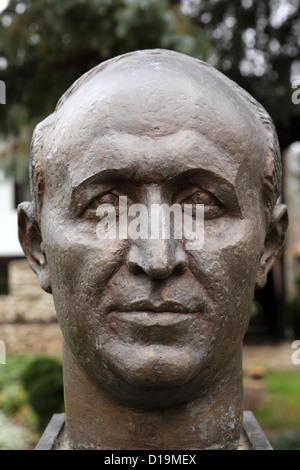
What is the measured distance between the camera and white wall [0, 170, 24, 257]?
40.3 feet

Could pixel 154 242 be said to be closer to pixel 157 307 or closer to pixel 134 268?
pixel 134 268

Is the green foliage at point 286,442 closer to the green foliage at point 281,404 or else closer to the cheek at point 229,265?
the green foliage at point 281,404

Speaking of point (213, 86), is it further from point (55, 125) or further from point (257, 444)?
point (257, 444)

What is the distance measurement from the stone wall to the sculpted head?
28.8 ft

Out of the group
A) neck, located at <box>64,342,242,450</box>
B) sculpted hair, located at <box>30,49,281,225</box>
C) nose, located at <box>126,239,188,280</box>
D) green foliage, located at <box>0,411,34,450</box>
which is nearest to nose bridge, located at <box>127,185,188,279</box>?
nose, located at <box>126,239,188,280</box>

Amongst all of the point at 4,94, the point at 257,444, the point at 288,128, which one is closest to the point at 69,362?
the point at 257,444

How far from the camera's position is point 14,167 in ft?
26.6

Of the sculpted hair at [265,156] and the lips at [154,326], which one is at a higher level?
the sculpted hair at [265,156]

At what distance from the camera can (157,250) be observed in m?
2.16

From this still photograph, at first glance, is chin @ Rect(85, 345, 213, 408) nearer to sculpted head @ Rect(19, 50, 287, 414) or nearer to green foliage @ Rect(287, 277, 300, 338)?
sculpted head @ Rect(19, 50, 287, 414)

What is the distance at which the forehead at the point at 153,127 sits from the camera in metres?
2.27

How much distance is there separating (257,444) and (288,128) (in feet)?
18.1

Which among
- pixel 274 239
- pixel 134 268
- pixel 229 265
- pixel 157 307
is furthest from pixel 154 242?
pixel 274 239

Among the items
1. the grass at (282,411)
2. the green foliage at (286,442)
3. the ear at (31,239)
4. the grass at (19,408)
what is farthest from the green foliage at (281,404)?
the ear at (31,239)
